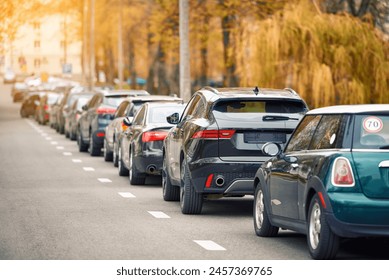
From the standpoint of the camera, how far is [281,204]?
1295 cm

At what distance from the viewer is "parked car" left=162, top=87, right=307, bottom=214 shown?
52.7ft

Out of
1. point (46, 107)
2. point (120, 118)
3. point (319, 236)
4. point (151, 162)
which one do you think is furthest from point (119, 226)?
point (46, 107)

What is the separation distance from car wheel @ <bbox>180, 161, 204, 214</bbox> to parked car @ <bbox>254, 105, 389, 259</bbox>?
409 cm

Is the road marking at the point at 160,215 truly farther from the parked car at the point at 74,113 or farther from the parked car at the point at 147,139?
the parked car at the point at 74,113

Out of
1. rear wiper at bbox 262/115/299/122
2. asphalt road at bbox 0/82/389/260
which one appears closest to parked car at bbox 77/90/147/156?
asphalt road at bbox 0/82/389/260

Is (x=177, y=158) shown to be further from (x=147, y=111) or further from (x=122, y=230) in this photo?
(x=147, y=111)

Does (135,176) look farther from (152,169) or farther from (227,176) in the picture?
(227,176)

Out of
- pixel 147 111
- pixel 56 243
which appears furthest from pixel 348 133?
pixel 147 111

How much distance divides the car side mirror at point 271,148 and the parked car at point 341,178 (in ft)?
2.39

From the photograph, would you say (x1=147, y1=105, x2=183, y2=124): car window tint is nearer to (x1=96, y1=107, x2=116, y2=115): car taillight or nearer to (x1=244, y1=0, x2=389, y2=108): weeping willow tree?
Result: (x1=96, y1=107, x2=116, y2=115): car taillight

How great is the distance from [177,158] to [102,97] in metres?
14.1

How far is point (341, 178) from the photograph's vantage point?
A: 445 inches

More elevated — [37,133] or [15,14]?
[15,14]

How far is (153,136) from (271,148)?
8380mm
